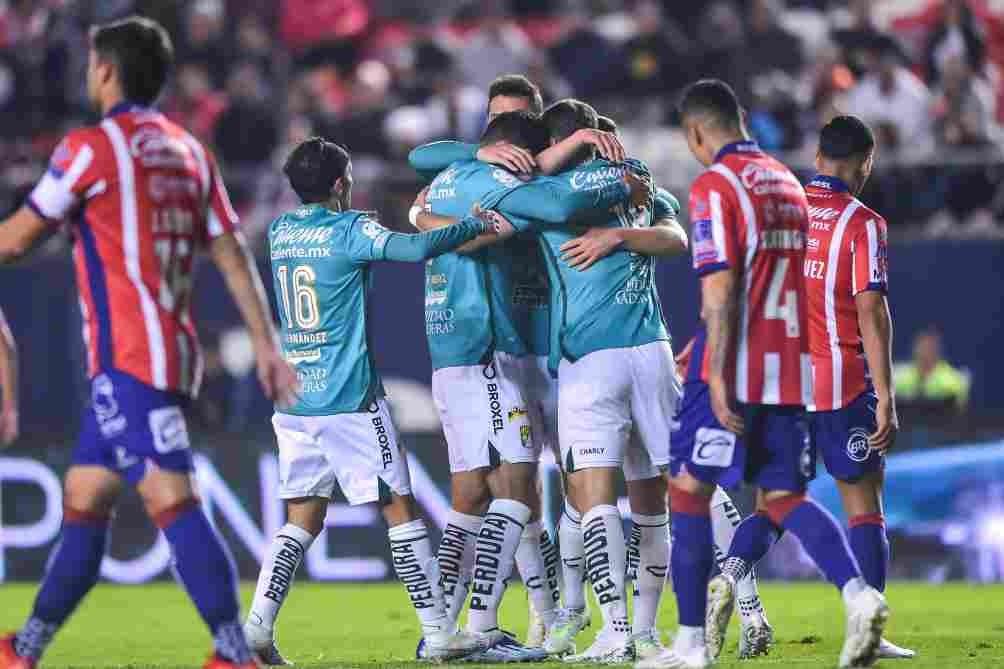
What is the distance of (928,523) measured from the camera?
13.8m

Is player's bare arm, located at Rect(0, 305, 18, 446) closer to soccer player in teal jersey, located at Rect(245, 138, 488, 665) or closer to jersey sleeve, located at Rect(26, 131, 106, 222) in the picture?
jersey sleeve, located at Rect(26, 131, 106, 222)

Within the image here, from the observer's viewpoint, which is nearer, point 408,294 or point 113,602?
point 113,602

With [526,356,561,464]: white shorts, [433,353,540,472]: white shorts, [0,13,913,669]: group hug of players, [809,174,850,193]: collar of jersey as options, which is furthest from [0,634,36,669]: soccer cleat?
[809,174,850,193]: collar of jersey

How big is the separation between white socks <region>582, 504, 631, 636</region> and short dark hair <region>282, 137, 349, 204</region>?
6.48ft

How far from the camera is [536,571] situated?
9.04 metres

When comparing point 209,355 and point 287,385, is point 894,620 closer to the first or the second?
point 287,385

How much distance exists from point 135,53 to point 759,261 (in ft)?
8.61

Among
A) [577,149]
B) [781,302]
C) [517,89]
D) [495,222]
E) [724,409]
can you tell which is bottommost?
[724,409]

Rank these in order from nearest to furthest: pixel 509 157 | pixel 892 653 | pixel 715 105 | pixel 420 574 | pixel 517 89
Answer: pixel 715 105 → pixel 420 574 → pixel 892 653 → pixel 509 157 → pixel 517 89

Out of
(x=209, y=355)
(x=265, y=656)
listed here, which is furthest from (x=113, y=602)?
(x=265, y=656)

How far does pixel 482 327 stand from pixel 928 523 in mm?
6279

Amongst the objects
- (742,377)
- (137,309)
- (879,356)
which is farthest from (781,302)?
(137,309)

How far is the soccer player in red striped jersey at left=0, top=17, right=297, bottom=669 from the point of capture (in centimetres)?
659

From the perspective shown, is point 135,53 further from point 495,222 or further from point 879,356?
point 879,356
